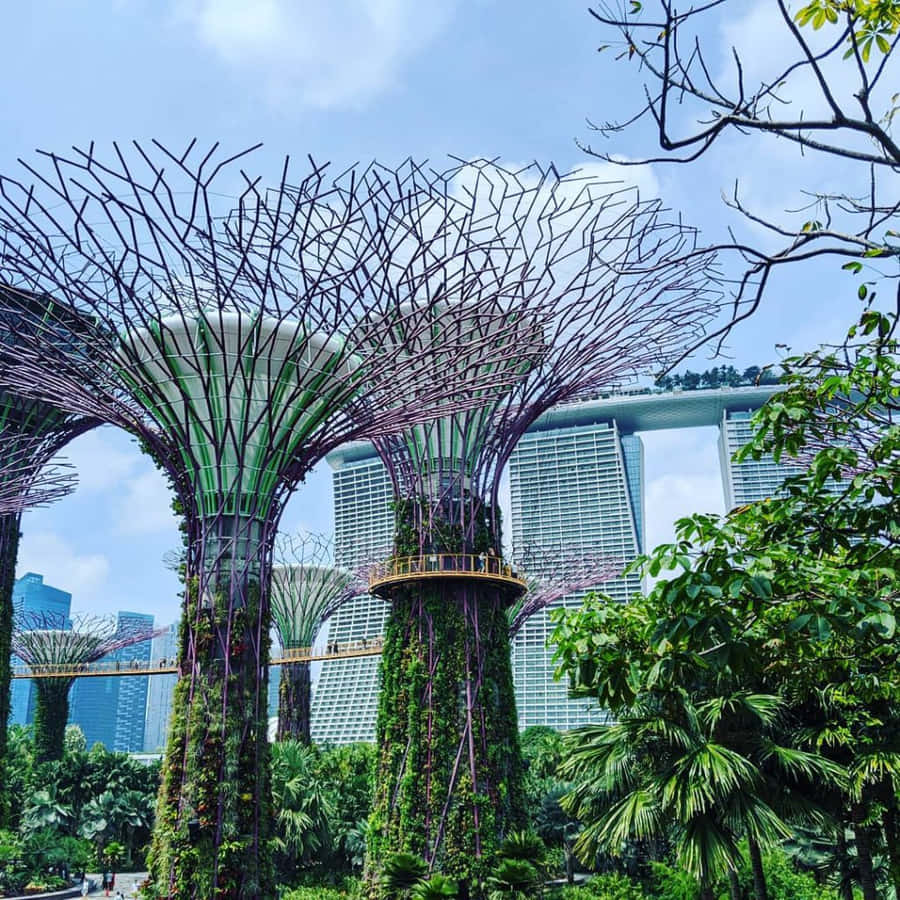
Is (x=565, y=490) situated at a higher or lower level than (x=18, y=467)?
higher

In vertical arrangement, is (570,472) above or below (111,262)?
above

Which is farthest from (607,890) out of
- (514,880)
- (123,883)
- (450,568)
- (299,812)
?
(123,883)

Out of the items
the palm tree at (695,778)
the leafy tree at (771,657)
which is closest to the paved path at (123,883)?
the palm tree at (695,778)

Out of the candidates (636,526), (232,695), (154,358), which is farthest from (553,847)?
(636,526)

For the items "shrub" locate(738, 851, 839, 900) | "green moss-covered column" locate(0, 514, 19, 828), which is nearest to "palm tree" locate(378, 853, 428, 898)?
"shrub" locate(738, 851, 839, 900)

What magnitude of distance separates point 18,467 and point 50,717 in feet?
63.2

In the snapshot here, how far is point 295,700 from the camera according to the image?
41.1 metres

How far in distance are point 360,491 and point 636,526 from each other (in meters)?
22.7

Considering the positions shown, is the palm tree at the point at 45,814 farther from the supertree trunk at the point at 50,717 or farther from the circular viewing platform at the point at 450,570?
the circular viewing platform at the point at 450,570

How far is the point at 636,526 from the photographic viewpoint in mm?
79812

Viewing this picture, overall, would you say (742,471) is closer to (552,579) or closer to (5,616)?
(552,579)

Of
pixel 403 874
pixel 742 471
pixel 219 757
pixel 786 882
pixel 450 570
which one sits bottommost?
pixel 786 882

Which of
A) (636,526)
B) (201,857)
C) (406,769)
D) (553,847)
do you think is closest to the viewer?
(201,857)

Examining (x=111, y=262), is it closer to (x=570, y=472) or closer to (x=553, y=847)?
(x=553, y=847)
